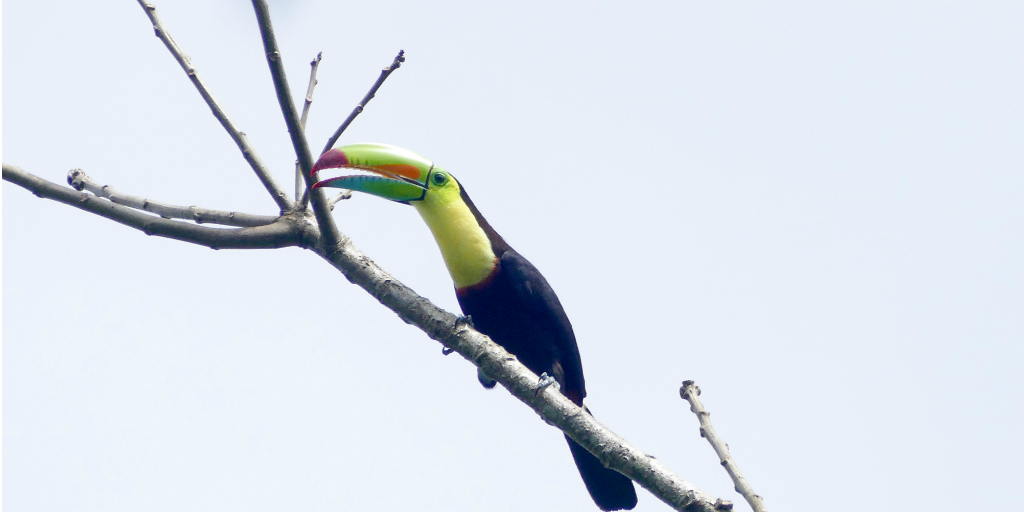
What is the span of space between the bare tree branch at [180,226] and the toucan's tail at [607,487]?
248 cm

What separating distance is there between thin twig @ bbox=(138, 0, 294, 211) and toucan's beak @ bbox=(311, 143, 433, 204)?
0.80 meters

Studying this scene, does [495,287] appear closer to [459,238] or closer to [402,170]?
[459,238]

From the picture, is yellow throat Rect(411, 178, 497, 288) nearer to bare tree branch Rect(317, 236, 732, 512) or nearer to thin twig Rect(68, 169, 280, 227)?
bare tree branch Rect(317, 236, 732, 512)

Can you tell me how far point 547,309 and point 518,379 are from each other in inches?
72.2

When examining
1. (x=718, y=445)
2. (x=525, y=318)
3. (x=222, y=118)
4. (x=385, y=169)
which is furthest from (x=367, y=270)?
(x=718, y=445)

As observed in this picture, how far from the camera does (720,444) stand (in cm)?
335

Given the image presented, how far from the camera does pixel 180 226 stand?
372cm

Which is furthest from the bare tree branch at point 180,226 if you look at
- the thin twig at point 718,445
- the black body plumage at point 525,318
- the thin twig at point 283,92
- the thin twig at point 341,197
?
the thin twig at point 718,445

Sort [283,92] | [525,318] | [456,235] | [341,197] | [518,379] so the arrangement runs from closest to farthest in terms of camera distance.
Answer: [283,92] < [518,379] < [341,197] < [456,235] < [525,318]

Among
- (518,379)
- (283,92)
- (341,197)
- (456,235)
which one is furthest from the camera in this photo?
(456,235)

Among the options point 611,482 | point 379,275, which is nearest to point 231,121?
point 379,275

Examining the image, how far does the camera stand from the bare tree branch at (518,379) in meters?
3.45

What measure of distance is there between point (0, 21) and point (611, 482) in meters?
4.54

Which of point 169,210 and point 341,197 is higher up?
point 341,197
